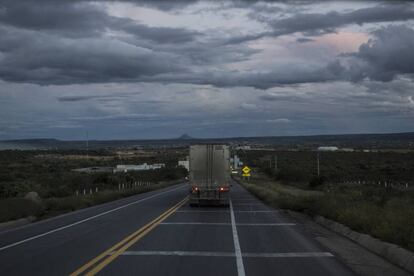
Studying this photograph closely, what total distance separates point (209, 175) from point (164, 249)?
1710cm

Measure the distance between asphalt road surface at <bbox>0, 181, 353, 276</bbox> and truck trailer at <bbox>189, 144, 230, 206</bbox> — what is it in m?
9.53

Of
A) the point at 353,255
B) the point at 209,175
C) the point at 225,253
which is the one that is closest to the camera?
the point at 353,255

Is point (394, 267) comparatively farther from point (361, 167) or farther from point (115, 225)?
point (361, 167)

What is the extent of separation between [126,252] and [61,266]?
192 centimetres

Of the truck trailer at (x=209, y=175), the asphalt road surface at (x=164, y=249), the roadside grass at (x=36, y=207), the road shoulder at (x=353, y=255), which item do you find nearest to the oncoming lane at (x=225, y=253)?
the asphalt road surface at (x=164, y=249)

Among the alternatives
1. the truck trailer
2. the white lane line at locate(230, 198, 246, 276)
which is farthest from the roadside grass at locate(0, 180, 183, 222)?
the white lane line at locate(230, 198, 246, 276)

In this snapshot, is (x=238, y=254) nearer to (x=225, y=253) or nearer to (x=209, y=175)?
(x=225, y=253)

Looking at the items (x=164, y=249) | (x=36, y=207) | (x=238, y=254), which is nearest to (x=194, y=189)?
(x=36, y=207)

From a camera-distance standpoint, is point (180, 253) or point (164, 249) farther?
point (164, 249)

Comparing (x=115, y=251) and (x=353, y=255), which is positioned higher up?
(x=115, y=251)

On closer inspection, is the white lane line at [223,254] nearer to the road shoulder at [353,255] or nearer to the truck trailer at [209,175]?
the road shoulder at [353,255]

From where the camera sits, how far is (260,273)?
9.55m

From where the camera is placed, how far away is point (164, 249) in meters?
12.3

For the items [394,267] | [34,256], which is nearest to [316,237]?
[394,267]
